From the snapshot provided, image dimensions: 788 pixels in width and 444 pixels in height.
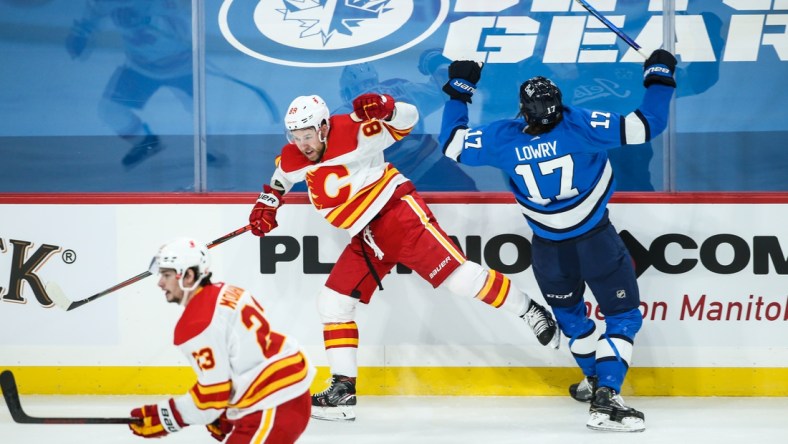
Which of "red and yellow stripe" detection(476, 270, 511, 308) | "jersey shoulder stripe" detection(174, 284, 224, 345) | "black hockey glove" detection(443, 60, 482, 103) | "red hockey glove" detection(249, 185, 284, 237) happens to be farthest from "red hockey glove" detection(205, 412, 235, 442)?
"black hockey glove" detection(443, 60, 482, 103)

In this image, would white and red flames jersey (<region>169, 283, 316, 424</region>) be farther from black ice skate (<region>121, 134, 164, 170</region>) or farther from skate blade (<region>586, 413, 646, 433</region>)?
black ice skate (<region>121, 134, 164, 170</region>)

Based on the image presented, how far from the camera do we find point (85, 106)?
15.6ft

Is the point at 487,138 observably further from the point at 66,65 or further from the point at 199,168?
the point at 66,65

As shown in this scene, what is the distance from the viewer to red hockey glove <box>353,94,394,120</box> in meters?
4.11

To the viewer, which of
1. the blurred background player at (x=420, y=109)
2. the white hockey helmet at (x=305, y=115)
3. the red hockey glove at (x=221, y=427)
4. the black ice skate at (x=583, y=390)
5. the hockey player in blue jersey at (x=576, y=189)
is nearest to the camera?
the red hockey glove at (x=221, y=427)

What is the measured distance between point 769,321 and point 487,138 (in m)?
1.44

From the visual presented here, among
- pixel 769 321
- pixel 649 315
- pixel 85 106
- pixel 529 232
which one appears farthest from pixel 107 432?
pixel 769 321

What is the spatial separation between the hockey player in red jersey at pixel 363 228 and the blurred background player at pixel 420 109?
39 centimetres

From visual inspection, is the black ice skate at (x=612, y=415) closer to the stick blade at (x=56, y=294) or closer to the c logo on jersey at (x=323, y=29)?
the c logo on jersey at (x=323, y=29)

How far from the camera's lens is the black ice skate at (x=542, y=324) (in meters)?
4.20

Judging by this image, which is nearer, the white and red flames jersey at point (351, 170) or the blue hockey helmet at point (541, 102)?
the blue hockey helmet at point (541, 102)

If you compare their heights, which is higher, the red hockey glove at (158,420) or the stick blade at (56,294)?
the stick blade at (56,294)

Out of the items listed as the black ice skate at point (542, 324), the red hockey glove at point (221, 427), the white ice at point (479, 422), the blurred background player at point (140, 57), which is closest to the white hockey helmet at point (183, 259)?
the red hockey glove at point (221, 427)

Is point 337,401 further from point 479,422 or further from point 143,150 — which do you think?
point 143,150
